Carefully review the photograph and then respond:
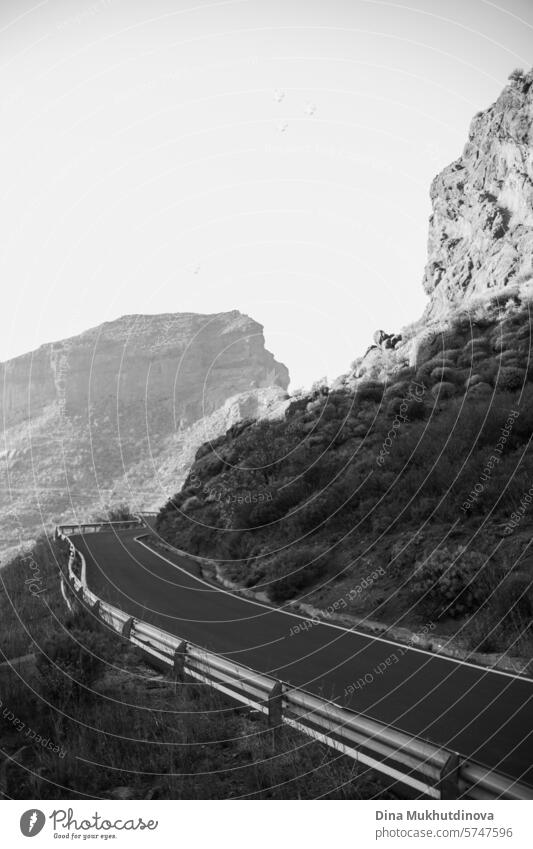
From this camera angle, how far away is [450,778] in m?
4.40

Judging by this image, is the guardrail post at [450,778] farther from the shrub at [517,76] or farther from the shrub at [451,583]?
the shrub at [517,76]

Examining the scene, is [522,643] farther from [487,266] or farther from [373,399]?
[487,266]

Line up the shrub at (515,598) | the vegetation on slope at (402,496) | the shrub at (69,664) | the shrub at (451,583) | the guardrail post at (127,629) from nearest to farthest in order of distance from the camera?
the shrub at (69,664) → the shrub at (515,598) → the guardrail post at (127,629) → the shrub at (451,583) → the vegetation on slope at (402,496)

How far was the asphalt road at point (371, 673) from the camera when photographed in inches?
256

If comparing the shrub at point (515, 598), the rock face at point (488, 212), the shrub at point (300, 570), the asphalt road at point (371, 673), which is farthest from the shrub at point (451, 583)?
the rock face at point (488, 212)

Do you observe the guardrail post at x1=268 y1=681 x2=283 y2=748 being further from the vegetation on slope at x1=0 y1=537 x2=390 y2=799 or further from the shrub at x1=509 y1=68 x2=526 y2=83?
the shrub at x1=509 y1=68 x2=526 y2=83

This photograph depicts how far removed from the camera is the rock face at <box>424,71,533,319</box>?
37.6 metres

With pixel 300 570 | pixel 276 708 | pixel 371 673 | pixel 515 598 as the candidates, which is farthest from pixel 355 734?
pixel 300 570

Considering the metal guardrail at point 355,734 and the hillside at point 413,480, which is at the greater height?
the hillside at point 413,480

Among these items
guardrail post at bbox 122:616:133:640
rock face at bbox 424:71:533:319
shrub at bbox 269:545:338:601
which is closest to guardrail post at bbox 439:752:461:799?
guardrail post at bbox 122:616:133:640

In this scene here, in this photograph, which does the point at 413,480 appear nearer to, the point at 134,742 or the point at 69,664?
the point at 69,664

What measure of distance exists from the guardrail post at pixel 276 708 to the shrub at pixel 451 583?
→ 628 centimetres

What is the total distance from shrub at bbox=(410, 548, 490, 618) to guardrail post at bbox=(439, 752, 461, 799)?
7444 millimetres
